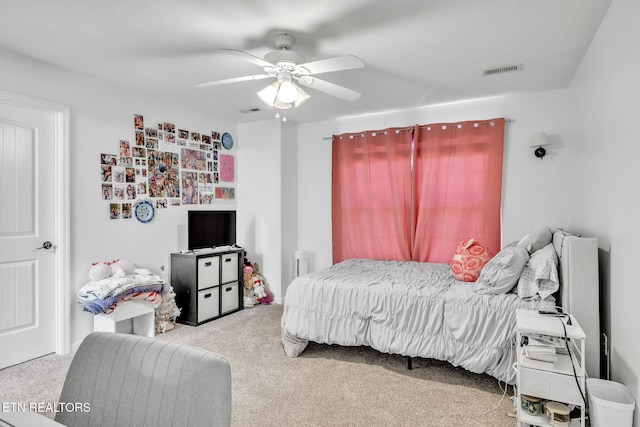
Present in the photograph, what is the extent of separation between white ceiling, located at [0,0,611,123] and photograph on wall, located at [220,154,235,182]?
4.55ft

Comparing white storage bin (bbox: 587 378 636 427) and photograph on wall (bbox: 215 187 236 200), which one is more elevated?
photograph on wall (bbox: 215 187 236 200)

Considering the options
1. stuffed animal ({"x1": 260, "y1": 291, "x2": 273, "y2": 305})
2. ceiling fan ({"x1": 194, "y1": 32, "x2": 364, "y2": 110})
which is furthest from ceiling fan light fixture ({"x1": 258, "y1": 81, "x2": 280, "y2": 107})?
stuffed animal ({"x1": 260, "y1": 291, "x2": 273, "y2": 305})

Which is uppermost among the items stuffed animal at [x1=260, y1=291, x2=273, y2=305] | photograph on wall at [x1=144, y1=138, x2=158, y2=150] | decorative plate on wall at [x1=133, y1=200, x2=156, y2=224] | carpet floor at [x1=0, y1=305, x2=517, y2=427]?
photograph on wall at [x1=144, y1=138, x2=158, y2=150]

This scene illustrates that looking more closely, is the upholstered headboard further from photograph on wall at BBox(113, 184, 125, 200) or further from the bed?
photograph on wall at BBox(113, 184, 125, 200)

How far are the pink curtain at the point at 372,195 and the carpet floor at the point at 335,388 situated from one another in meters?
1.60

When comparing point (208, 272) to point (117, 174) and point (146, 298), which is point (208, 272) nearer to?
point (146, 298)

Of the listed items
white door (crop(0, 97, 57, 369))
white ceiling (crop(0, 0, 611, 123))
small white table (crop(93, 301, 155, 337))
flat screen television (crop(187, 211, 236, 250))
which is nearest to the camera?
white ceiling (crop(0, 0, 611, 123))

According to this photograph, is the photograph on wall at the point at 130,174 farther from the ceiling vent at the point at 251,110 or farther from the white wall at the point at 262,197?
the white wall at the point at 262,197

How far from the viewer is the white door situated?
2.94 m

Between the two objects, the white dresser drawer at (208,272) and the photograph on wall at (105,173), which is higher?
Result: the photograph on wall at (105,173)

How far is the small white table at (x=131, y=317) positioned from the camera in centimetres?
328

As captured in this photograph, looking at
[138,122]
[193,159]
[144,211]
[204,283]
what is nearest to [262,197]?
[193,159]

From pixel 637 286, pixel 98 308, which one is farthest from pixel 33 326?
pixel 637 286

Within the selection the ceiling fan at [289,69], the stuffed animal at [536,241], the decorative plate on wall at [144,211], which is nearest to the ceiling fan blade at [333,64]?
the ceiling fan at [289,69]
